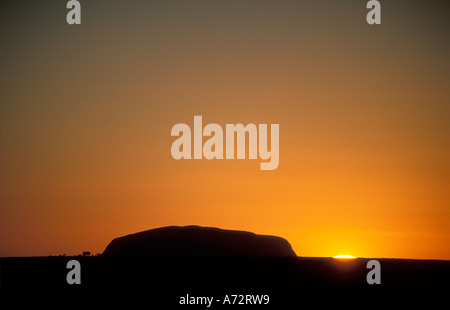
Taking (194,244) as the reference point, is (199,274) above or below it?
below

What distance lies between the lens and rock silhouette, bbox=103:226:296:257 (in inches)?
3135

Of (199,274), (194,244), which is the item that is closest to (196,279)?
(199,274)

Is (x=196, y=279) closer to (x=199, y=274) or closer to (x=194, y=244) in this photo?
(x=199, y=274)

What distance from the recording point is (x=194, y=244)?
266 feet

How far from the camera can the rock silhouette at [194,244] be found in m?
79.6

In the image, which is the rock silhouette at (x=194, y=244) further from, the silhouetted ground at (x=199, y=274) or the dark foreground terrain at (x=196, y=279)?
the dark foreground terrain at (x=196, y=279)

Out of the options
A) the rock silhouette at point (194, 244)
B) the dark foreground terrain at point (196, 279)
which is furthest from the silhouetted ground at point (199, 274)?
the rock silhouette at point (194, 244)

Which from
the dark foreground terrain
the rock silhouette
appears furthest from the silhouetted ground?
the rock silhouette

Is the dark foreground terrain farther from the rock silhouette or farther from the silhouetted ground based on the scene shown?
the rock silhouette

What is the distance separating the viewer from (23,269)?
79000mm
